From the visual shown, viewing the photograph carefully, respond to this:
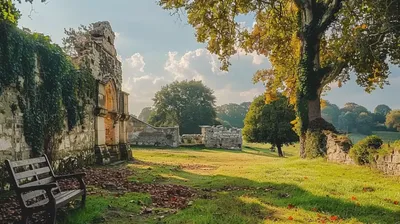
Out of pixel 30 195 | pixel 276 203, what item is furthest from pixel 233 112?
pixel 30 195

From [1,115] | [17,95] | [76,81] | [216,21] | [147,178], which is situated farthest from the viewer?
[216,21]

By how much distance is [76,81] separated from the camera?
466 inches

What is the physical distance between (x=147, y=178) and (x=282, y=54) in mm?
13079

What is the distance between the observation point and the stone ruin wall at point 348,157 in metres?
9.63

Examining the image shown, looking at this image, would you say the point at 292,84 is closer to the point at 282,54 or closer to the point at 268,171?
the point at 282,54

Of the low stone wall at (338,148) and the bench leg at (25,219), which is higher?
the low stone wall at (338,148)

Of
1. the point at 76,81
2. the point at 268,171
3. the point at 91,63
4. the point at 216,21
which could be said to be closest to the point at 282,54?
the point at 216,21

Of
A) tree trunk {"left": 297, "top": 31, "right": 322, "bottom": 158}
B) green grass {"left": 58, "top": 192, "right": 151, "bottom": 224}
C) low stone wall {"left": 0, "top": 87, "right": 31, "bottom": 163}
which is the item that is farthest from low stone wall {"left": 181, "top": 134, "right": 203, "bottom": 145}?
green grass {"left": 58, "top": 192, "right": 151, "bottom": 224}

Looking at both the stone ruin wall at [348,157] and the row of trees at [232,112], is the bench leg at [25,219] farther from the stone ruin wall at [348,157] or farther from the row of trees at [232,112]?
the row of trees at [232,112]

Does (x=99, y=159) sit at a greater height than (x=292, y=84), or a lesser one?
lesser

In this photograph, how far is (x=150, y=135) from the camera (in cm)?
3033

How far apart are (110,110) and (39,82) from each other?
7.33m

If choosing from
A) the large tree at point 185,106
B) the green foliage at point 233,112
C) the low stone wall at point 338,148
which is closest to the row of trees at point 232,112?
the green foliage at point 233,112

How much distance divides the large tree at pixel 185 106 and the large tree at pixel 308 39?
3659cm
